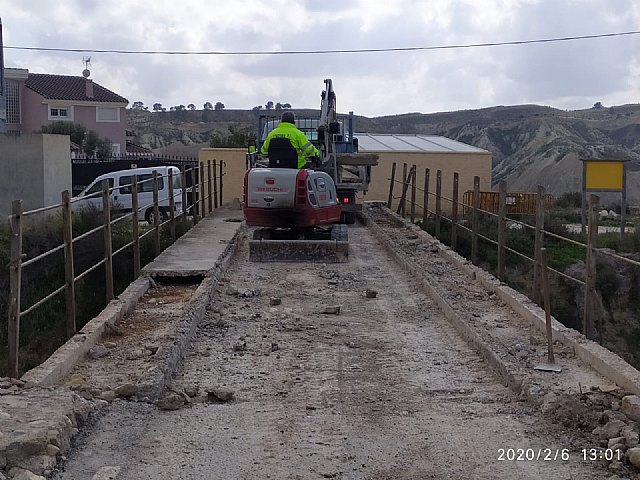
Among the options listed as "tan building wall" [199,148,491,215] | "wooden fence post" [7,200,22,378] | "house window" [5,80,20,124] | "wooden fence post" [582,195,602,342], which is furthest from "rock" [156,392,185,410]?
"house window" [5,80,20,124]

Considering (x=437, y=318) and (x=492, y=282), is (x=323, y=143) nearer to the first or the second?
(x=492, y=282)

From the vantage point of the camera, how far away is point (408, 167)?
1320 inches

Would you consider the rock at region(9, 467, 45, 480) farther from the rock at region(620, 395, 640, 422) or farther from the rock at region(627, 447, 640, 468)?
the rock at region(620, 395, 640, 422)

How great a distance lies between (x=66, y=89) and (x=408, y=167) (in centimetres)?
2989

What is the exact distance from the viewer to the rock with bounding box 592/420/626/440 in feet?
18.8

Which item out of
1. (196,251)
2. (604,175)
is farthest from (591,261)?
(604,175)

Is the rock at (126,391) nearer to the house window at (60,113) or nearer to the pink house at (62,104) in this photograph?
the pink house at (62,104)

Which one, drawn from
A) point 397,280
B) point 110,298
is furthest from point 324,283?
point 110,298

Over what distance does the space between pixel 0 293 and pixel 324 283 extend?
6.06 meters

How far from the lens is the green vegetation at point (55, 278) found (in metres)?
14.0

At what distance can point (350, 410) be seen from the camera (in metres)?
6.61

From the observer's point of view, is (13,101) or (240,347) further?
(13,101)

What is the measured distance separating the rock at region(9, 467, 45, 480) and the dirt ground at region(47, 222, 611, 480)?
0.86 ft

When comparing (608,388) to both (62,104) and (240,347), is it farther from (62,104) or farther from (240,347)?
(62,104)
